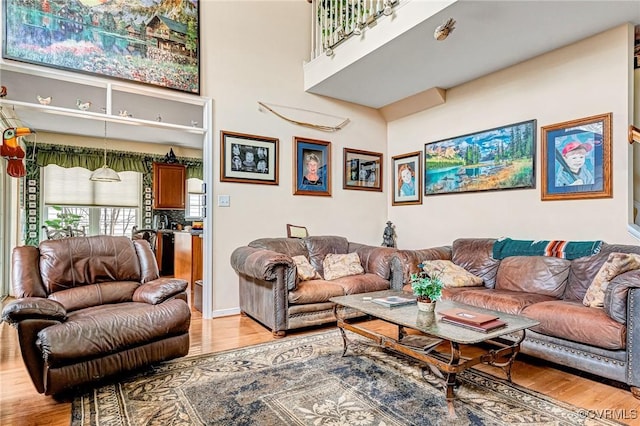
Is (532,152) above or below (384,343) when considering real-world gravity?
above

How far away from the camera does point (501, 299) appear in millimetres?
2725

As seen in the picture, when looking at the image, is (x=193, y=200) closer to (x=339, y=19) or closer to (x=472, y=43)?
(x=339, y=19)

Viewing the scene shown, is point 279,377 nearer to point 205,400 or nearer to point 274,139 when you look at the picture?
point 205,400

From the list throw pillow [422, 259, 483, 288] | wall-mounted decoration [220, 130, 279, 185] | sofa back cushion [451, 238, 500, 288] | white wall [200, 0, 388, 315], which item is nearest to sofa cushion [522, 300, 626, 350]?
throw pillow [422, 259, 483, 288]

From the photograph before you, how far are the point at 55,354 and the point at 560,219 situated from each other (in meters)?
3.95

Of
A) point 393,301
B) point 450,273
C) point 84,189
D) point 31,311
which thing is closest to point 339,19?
point 450,273

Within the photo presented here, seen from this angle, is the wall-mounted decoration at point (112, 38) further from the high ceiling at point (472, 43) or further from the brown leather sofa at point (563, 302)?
the brown leather sofa at point (563, 302)

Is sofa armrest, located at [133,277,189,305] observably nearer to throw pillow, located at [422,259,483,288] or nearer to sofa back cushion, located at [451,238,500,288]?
throw pillow, located at [422,259,483,288]

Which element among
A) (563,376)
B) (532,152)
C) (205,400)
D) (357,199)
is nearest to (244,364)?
(205,400)

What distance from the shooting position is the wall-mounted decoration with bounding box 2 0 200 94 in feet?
9.62

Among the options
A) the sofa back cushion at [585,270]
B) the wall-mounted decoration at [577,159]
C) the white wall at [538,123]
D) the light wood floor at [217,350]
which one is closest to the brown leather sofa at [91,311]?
the light wood floor at [217,350]

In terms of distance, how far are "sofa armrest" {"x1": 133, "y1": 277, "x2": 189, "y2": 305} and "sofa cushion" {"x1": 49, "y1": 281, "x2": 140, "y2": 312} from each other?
0.30 feet

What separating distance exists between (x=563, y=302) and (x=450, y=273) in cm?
96

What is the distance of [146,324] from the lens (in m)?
2.21
